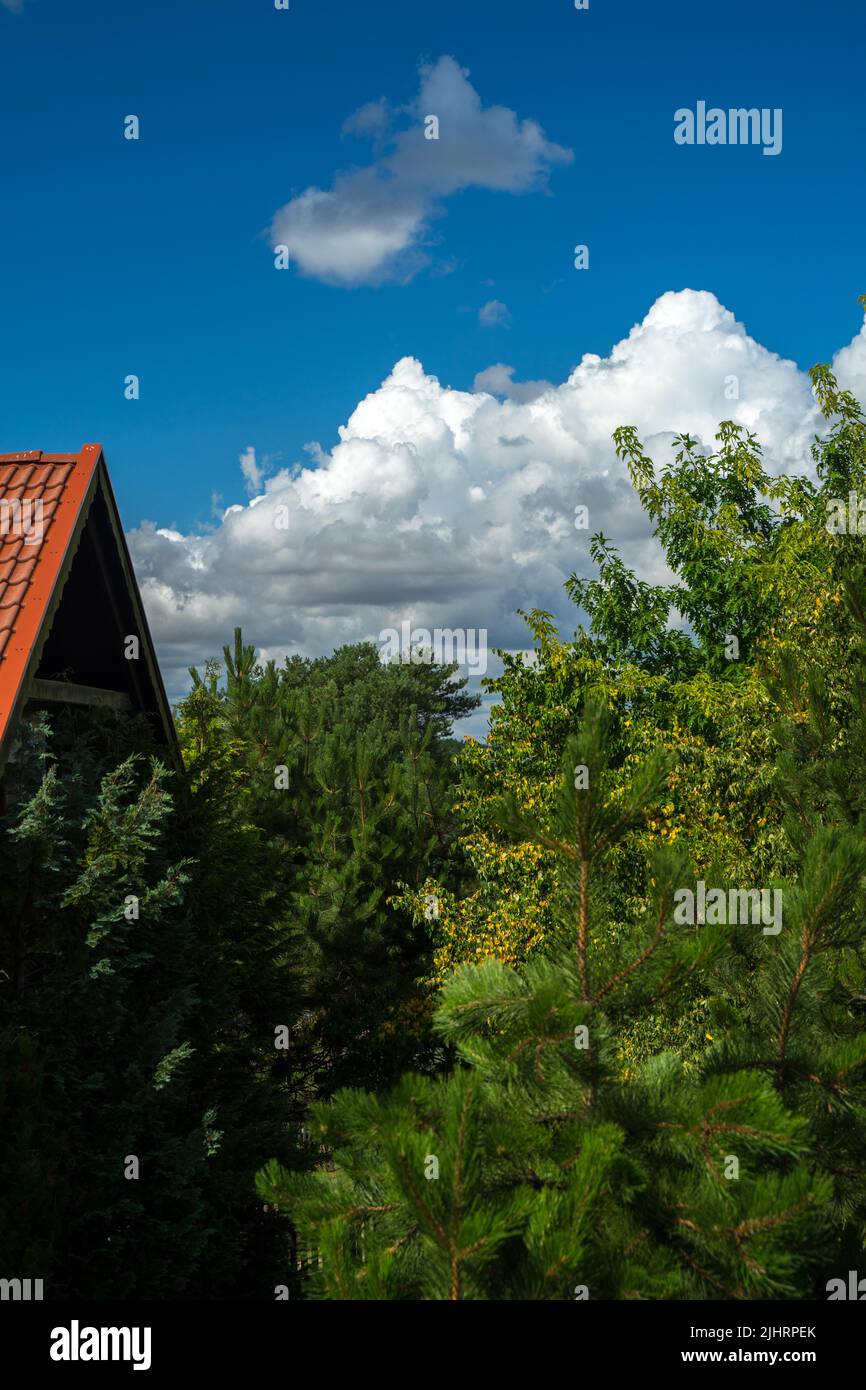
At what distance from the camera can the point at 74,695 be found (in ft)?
30.2

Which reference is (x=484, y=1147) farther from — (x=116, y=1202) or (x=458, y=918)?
(x=458, y=918)

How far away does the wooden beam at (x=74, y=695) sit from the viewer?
28.3 feet

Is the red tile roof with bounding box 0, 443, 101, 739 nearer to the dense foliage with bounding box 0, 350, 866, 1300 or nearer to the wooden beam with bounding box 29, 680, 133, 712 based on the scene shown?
the wooden beam with bounding box 29, 680, 133, 712

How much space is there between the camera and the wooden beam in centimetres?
862

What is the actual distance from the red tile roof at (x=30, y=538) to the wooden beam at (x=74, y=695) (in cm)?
71

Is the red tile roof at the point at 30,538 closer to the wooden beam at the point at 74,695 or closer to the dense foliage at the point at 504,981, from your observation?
the wooden beam at the point at 74,695

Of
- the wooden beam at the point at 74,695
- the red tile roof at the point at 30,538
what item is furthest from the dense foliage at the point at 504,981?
the red tile roof at the point at 30,538

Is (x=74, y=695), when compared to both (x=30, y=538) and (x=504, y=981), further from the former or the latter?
(x=504, y=981)

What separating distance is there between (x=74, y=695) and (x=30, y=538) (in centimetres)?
156

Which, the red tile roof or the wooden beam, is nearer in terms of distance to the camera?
the red tile roof

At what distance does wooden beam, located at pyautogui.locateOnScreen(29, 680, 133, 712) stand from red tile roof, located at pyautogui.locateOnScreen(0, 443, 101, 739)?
2.33ft

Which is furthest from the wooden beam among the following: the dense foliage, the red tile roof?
the red tile roof
